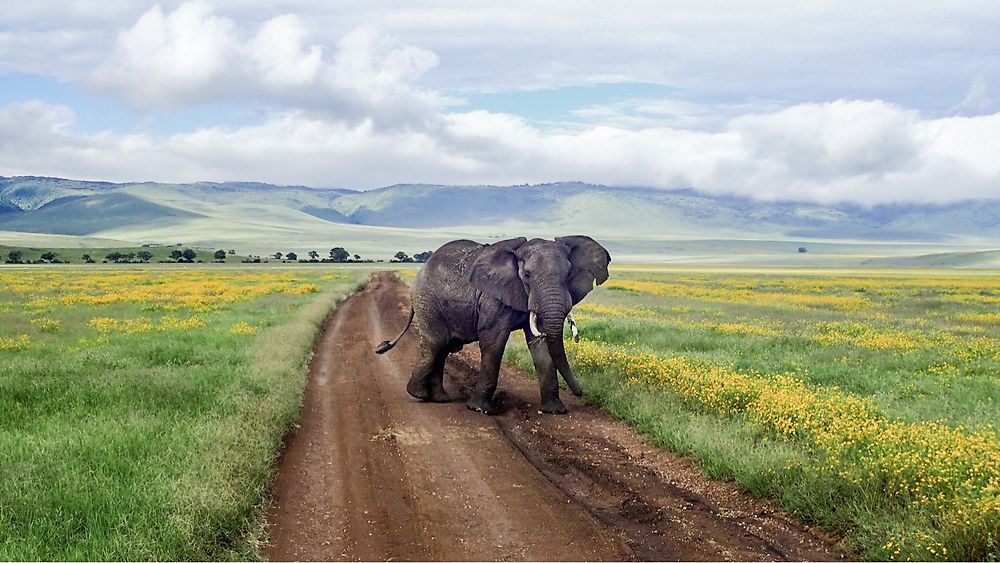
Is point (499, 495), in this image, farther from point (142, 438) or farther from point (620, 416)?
point (142, 438)

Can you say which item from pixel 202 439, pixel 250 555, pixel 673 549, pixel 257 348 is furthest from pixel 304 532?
pixel 257 348

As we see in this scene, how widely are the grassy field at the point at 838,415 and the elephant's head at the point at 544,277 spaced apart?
1.95 metres

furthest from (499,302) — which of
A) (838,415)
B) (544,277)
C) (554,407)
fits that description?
(838,415)

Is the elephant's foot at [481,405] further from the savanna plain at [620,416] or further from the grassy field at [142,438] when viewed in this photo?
the grassy field at [142,438]

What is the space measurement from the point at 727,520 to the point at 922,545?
2.17 m

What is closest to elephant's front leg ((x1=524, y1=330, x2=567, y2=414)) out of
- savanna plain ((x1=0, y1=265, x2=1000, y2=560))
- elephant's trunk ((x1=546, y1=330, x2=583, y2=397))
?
elephant's trunk ((x1=546, y1=330, x2=583, y2=397))

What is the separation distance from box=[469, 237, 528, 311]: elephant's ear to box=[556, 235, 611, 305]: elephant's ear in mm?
1173

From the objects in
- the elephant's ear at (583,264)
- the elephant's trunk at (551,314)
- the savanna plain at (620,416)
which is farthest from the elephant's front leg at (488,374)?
the savanna plain at (620,416)

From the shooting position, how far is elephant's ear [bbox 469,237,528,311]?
1517cm

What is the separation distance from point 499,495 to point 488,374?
526 centimetres

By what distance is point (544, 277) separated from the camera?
14.5 m

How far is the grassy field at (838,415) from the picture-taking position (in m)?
8.43

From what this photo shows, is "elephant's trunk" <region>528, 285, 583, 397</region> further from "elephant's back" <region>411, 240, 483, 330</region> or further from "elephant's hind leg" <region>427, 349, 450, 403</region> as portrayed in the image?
"elephant's hind leg" <region>427, 349, 450, 403</region>

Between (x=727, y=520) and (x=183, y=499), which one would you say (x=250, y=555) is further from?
(x=727, y=520)
